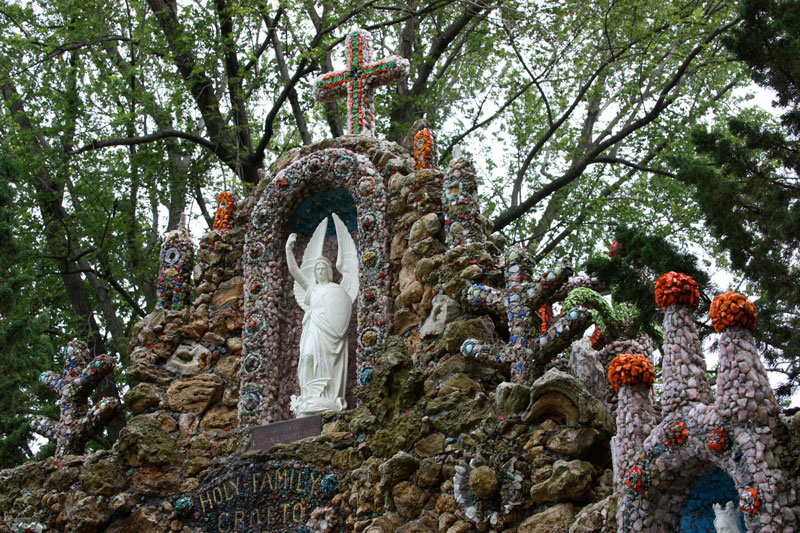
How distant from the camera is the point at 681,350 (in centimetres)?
689

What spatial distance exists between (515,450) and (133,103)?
1105cm

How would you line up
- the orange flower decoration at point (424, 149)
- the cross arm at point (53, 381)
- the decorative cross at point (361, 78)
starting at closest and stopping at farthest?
the cross arm at point (53, 381)
the orange flower decoration at point (424, 149)
the decorative cross at point (361, 78)

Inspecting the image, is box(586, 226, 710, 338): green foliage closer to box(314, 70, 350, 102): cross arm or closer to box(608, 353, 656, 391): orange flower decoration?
box(608, 353, 656, 391): orange flower decoration

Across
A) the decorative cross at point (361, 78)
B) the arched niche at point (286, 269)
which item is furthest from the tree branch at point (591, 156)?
the arched niche at point (286, 269)

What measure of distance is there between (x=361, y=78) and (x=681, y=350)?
6774 millimetres

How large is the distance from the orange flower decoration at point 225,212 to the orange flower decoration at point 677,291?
6.91 metres

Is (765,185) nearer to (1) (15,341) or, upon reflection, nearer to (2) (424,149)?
(2) (424,149)

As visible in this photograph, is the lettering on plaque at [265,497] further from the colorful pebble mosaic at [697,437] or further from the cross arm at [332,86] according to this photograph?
the cross arm at [332,86]

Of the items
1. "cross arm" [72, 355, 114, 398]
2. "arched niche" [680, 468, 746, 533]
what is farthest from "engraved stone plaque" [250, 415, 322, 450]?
"arched niche" [680, 468, 746, 533]

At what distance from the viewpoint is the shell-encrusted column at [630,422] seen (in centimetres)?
675

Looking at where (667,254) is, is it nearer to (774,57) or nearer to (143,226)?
(774,57)

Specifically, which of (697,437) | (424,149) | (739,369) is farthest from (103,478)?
(739,369)

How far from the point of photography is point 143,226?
17781 mm

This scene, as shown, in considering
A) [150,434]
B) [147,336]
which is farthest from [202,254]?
[150,434]
